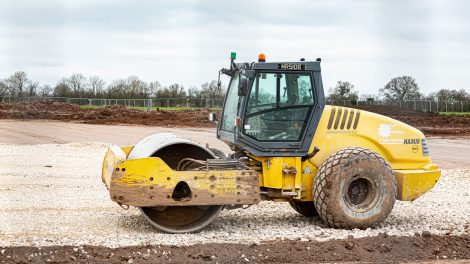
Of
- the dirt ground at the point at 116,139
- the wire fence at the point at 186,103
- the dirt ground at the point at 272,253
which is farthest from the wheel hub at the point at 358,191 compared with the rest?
the wire fence at the point at 186,103

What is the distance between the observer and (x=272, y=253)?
7.70 meters

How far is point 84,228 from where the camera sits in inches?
352

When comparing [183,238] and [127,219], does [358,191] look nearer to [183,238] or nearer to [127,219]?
[183,238]

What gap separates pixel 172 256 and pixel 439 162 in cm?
1465

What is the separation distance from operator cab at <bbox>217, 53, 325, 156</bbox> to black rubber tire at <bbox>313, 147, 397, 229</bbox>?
1.74ft

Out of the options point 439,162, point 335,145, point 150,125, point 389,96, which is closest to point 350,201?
point 335,145

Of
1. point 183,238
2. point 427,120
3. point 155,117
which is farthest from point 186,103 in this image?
point 183,238

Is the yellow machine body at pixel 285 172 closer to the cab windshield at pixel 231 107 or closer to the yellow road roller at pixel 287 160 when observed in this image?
the yellow road roller at pixel 287 160

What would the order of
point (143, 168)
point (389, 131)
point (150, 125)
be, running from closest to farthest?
1. point (143, 168)
2. point (389, 131)
3. point (150, 125)

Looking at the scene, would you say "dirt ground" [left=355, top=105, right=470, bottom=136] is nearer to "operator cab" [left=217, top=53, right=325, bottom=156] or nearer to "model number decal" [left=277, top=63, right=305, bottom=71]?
"operator cab" [left=217, top=53, right=325, bottom=156]

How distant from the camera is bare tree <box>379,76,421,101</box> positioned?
210 feet

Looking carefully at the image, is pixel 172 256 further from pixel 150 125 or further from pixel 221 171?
pixel 150 125

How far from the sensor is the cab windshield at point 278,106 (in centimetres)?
907

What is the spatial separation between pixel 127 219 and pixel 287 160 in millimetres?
2502
